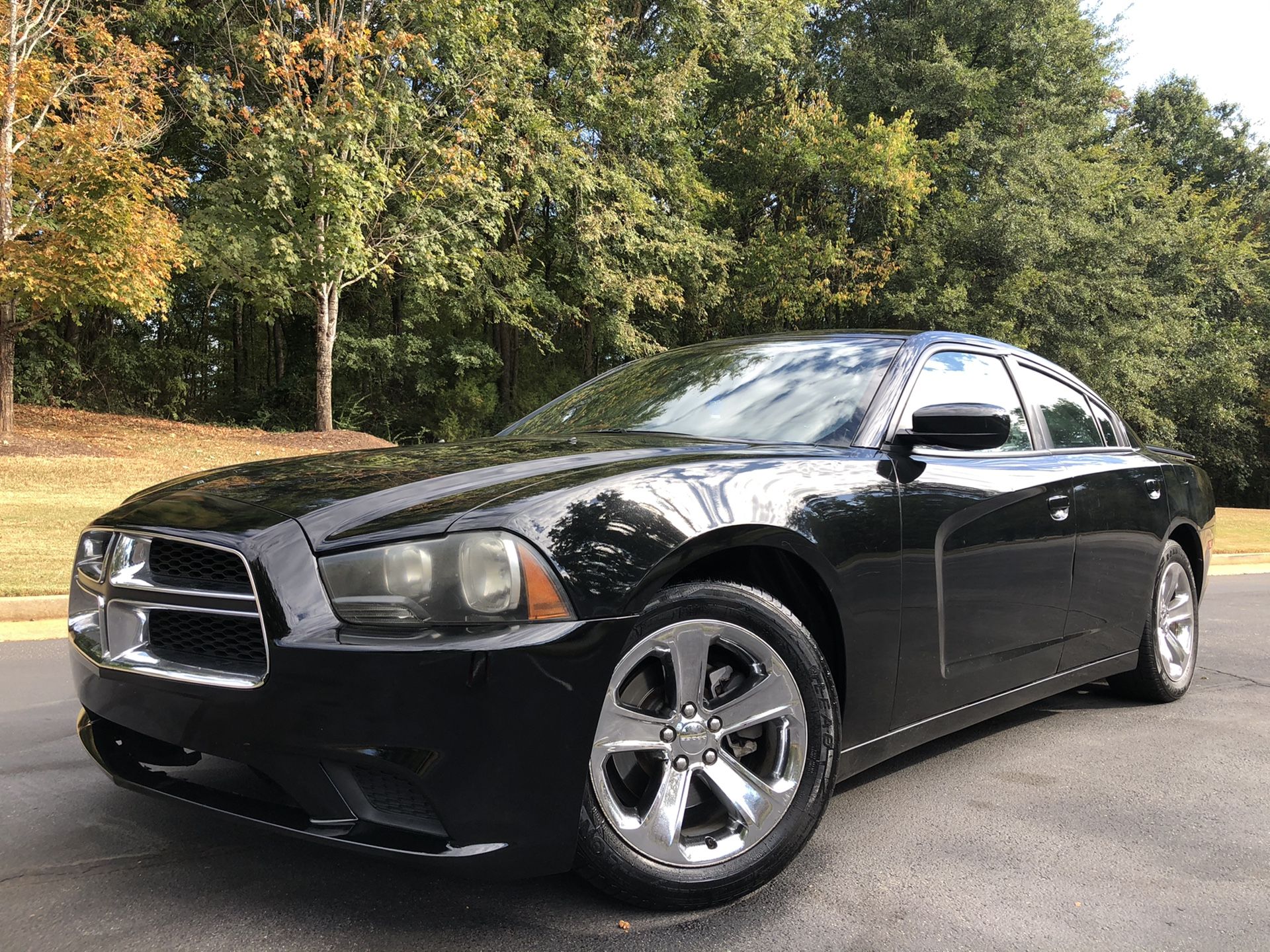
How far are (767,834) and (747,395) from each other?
1473 mm

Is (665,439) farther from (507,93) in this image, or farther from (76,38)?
(507,93)

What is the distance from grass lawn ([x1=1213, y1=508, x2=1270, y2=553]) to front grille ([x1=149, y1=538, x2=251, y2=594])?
14.5 meters

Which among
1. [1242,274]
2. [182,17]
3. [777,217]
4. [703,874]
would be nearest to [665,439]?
[703,874]

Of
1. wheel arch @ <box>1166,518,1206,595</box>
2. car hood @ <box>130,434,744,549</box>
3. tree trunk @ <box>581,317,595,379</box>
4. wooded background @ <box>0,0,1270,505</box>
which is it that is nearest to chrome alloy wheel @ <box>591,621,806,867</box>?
car hood @ <box>130,434,744,549</box>

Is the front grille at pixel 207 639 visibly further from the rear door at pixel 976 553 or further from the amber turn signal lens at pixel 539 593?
the rear door at pixel 976 553

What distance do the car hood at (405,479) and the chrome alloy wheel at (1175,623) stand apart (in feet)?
9.17

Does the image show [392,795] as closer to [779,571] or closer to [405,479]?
[405,479]

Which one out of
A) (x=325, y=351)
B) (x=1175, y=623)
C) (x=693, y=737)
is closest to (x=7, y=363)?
(x=325, y=351)

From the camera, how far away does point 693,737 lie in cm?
228

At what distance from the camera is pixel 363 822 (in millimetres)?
1926

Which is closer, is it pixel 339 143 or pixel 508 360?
pixel 339 143

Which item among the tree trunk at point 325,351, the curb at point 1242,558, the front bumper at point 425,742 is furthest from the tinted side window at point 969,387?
the tree trunk at point 325,351

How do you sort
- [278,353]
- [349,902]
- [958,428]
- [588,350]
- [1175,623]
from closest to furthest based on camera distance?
1. [349,902]
2. [958,428]
3. [1175,623]
4. [588,350]
5. [278,353]

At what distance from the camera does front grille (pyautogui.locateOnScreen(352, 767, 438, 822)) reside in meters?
1.92
